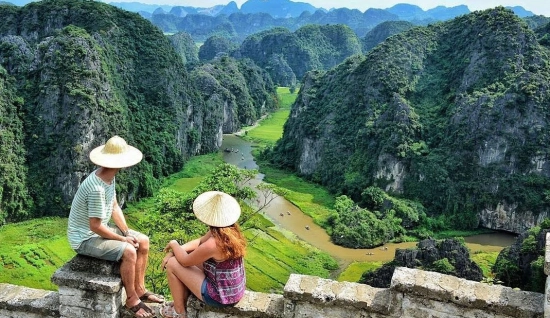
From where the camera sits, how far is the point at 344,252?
4322cm

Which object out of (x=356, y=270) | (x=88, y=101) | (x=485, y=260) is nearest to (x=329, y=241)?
(x=356, y=270)

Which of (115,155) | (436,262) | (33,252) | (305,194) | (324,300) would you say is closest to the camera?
(324,300)

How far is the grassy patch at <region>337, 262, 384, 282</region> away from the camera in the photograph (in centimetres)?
3706

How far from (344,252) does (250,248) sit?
28.2 ft

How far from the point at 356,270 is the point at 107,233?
34175mm

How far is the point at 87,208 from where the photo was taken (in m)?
6.52

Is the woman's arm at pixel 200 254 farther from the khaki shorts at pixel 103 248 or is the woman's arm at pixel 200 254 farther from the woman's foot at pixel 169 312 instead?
the khaki shorts at pixel 103 248

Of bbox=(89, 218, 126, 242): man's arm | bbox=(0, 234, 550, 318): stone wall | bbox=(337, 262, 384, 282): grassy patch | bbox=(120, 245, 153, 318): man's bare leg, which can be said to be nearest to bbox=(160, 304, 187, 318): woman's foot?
bbox=(0, 234, 550, 318): stone wall

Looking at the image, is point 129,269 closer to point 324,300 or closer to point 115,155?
point 115,155

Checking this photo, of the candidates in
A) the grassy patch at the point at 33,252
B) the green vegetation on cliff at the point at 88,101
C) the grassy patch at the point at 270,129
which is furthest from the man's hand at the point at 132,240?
the grassy patch at the point at 270,129

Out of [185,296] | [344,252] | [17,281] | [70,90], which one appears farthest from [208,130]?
[185,296]

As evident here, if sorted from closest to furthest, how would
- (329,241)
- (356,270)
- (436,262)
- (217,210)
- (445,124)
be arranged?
(217,210) < (436,262) < (356,270) < (329,241) < (445,124)

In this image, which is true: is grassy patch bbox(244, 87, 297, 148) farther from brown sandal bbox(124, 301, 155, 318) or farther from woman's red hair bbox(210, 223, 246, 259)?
woman's red hair bbox(210, 223, 246, 259)

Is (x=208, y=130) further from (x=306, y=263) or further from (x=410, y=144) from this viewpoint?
(x=306, y=263)
